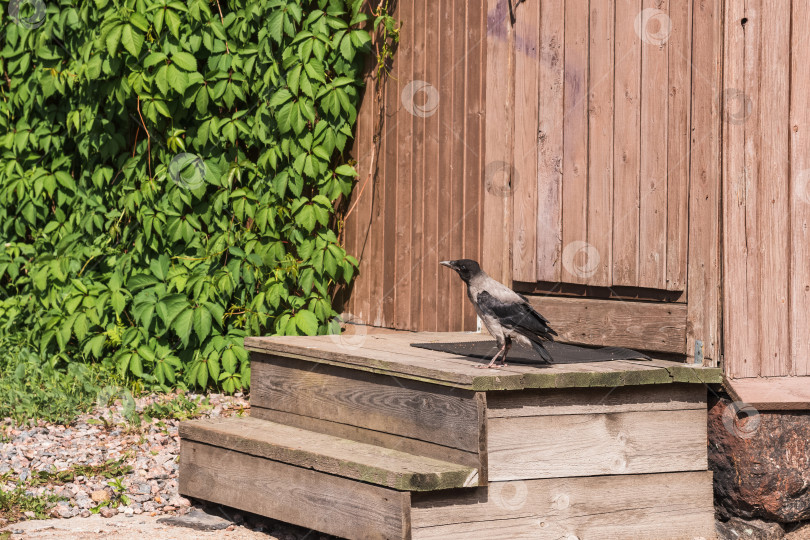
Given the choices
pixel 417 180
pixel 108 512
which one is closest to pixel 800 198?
pixel 417 180

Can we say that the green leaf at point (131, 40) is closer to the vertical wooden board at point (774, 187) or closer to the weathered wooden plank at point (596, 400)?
the weathered wooden plank at point (596, 400)

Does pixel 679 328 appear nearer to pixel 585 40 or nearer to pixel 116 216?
Answer: pixel 585 40

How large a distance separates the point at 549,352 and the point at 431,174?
1.60 meters

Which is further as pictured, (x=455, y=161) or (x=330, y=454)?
(x=455, y=161)

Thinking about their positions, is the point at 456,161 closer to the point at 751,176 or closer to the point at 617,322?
the point at 617,322

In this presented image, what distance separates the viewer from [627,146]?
15.2ft

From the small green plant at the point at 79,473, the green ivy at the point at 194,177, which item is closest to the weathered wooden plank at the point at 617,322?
the green ivy at the point at 194,177

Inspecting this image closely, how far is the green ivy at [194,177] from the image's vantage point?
20.2ft

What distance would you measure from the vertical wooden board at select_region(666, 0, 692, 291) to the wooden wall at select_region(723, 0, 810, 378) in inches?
8.1

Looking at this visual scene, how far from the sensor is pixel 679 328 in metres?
4.38

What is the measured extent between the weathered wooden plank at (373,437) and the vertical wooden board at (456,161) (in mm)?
1196

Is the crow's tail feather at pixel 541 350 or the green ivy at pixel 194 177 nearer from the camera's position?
the crow's tail feather at pixel 541 350

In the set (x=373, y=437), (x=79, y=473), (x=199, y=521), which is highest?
(x=373, y=437)

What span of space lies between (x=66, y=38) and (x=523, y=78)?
353 centimetres
